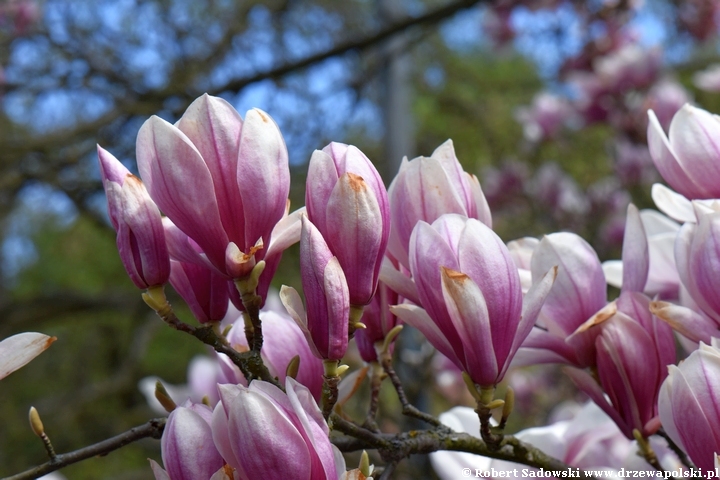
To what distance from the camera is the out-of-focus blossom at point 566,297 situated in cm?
67

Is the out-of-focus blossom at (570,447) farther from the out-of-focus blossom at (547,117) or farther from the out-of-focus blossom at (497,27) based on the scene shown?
the out-of-focus blossom at (497,27)

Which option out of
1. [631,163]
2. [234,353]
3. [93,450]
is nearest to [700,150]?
[234,353]

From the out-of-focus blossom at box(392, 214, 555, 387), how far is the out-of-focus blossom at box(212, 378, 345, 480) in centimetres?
13

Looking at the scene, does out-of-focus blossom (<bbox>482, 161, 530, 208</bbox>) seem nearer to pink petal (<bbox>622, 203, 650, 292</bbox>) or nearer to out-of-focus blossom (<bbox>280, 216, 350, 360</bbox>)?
pink petal (<bbox>622, 203, 650, 292</bbox>)

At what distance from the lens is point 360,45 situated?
2.13 meters

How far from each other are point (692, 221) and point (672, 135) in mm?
87

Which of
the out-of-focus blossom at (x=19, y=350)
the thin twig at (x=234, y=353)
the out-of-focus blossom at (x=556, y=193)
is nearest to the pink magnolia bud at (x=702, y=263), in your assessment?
the thin twig at (x=234, y=353)

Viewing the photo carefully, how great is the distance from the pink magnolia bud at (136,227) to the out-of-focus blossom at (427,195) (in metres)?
0.20

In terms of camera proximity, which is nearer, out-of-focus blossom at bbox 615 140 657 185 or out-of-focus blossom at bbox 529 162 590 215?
out-of-focus blossom at bbox 615 140 657 185

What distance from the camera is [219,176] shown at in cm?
58

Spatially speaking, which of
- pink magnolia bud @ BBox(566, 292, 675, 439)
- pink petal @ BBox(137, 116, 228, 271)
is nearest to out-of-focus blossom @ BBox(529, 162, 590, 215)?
pink magnolia bud @ BBox(566, 292, 675, 439)

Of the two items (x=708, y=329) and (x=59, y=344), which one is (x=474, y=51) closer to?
(x=59, y=344)

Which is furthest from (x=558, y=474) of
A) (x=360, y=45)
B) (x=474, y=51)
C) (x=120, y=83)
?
(x=474, y=51)

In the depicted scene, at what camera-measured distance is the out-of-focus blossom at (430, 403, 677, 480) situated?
0.78 metres
